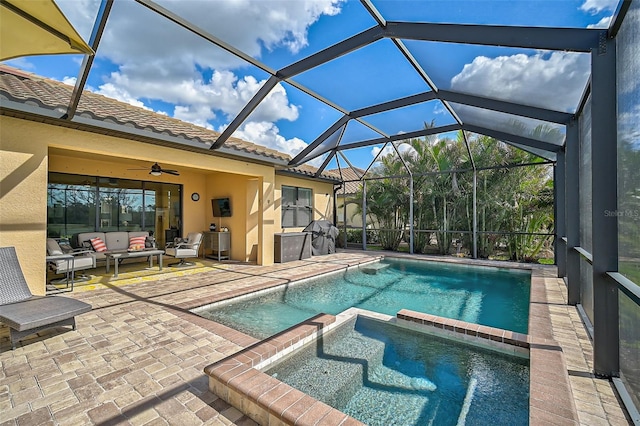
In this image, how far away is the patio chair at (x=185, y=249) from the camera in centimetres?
895

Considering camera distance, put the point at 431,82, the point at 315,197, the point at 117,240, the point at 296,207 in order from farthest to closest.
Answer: the point at 315,197, the point at 296,207, the point at 117,240, the point at 431,82

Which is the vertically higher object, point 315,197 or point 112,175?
point 112,175

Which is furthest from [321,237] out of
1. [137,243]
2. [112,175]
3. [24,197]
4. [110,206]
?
[24,197]

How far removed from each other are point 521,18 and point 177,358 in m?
6.41


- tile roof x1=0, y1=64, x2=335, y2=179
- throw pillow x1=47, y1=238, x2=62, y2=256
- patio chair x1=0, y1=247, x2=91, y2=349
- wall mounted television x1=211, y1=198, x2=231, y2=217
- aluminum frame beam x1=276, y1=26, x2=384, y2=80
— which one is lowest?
patio chair x1=0, y1=247, x2=91, y2=349

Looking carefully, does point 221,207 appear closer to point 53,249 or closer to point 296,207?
point 296,207

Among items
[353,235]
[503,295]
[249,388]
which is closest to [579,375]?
[249,388]

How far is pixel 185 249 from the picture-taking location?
909 cm

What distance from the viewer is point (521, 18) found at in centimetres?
385

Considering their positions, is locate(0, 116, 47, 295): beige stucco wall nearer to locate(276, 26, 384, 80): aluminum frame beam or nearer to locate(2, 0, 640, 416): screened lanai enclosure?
locate(2, 0, 640, 416): screened lanai enclosure

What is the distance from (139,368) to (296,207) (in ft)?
34.5

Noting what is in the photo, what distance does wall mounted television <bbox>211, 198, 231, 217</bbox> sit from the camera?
1080 cm

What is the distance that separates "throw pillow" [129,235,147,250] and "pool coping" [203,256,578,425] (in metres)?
5.94

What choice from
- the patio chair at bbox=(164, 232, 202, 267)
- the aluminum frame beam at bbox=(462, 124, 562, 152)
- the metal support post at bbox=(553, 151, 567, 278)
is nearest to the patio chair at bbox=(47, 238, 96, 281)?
the patio chair at bbox=(164, 232, 202, 267)
